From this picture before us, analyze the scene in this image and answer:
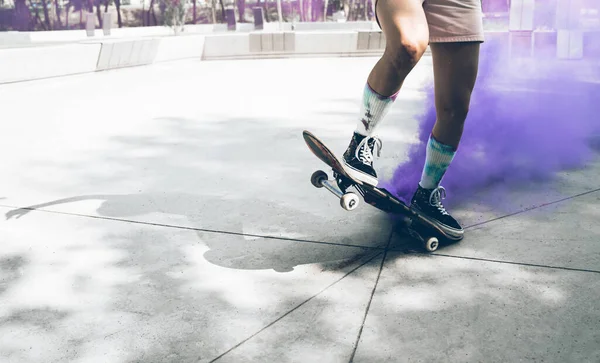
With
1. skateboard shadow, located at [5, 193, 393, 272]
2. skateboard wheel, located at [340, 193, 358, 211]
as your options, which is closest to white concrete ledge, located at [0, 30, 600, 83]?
skateboard shadow, located at [5, 193, 393, 272]

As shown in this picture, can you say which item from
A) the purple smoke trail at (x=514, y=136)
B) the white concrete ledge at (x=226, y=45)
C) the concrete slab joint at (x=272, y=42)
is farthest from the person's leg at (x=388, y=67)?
the concrete slab joint at (x=272, y=42)

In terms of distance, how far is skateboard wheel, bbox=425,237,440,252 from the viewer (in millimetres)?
2805

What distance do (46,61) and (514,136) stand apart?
30.0 ft

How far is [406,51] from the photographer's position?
7.96 ft

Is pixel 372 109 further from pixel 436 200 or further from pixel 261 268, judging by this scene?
pixel 261 268

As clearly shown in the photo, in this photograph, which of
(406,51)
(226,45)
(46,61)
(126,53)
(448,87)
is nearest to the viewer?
(406,51)

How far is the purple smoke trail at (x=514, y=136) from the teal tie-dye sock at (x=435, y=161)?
1.69 ft

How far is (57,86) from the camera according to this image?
10125 mm

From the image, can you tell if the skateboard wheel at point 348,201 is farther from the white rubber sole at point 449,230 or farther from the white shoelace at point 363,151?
the white rubber sole at point 449,230

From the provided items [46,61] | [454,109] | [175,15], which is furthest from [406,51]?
[175,15]

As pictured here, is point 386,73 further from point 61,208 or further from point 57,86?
point 57,86

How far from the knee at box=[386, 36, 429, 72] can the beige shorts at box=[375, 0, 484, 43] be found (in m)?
0.24

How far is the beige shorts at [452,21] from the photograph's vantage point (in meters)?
2.63

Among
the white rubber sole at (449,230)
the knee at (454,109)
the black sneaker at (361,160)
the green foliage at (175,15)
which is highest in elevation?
the green foliage at (175,15)
